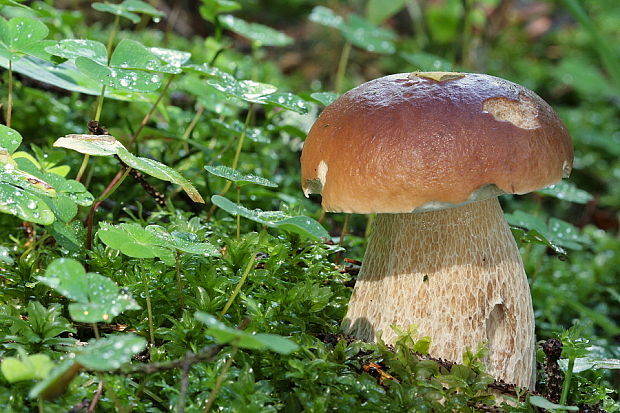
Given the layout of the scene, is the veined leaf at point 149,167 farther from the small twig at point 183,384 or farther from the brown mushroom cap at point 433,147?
the small twig at point 183,384

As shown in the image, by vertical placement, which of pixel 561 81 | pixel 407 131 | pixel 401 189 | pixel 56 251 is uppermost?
pixel 561 81

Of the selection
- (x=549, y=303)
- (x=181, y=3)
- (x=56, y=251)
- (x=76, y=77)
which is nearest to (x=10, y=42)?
(x=76, y=77)

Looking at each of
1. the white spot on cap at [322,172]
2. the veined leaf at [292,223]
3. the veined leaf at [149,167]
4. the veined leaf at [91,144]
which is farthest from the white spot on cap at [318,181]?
the veined leaf at [91,144]

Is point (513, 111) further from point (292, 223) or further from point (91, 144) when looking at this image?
point (91, 144)

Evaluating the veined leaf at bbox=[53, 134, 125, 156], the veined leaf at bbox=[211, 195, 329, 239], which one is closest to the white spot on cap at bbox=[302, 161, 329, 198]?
the veined leaf at bbox=[211, 195, 329, 239]

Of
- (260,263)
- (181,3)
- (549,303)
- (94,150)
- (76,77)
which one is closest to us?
(94,150)

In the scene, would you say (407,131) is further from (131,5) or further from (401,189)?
(131,5)

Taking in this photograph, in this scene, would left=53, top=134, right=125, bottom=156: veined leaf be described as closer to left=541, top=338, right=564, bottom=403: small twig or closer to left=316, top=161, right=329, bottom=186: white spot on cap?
left=316, top=161, right=329, bottom=186: white spot on cap

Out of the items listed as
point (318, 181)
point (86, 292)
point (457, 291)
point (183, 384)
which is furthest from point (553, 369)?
point (86, 292)
